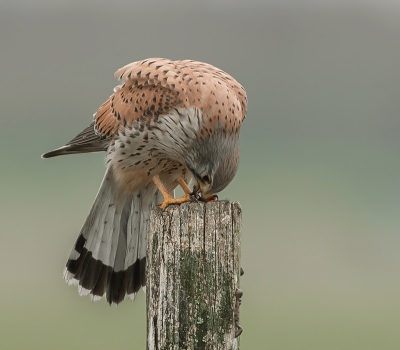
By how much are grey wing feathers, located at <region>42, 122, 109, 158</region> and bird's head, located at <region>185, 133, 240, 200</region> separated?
0.83 metres

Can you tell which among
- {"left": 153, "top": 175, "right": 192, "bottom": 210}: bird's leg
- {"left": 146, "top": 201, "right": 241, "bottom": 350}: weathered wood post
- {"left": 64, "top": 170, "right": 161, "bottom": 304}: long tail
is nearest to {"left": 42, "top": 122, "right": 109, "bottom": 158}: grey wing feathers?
{"left": 64, "top": 170, "right": 161, "bottom": 304}: long tail

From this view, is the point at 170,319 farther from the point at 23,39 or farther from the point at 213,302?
the point at 23,39

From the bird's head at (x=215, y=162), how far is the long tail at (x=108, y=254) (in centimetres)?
75

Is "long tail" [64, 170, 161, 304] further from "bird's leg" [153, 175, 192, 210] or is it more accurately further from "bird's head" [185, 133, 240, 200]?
"bird's head" [185, 133, 240, 200]

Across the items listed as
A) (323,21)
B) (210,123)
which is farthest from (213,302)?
(323,21)

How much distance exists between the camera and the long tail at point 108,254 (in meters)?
4.34

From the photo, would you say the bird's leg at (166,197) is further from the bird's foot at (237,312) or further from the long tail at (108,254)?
the bird's foot at (237,312)

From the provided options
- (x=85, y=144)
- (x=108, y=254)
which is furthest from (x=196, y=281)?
(x=85, y=144)

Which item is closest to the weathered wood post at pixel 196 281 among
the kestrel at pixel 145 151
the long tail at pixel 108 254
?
the kestrel at pixel 145 151

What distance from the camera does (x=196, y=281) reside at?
308 centimetres

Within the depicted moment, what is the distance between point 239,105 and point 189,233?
113 cm

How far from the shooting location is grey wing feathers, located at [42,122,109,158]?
14.6 ft

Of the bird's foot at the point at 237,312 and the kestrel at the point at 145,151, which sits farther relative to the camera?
the kestrel at the point at 145,151

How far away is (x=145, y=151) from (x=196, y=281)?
1327 millimetres
